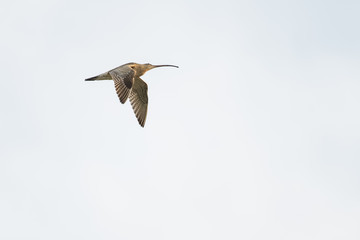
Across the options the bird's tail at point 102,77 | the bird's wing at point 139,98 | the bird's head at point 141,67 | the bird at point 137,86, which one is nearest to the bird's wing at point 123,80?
the bird at point 137,86

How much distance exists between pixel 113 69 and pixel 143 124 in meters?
3.00

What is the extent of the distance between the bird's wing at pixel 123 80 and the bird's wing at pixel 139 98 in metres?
1.73

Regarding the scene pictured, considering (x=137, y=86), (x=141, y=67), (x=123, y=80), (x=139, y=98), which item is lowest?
(x=139, y=98)

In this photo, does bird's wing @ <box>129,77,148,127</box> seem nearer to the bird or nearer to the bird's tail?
the bird

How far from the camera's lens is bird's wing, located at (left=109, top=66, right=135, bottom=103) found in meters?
29.1

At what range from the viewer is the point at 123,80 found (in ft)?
98.6

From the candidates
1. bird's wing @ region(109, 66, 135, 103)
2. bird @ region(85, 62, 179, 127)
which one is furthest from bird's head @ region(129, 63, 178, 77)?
bird's wing @ region(109, 66, 135, 103)

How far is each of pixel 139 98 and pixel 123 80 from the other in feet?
12.5

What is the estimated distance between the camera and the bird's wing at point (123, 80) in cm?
2908

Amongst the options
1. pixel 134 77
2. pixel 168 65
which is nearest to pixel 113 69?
pixel 134 77

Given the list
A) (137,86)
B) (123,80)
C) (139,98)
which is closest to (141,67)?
(137,86)

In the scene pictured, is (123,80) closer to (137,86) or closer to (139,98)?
(137,86)

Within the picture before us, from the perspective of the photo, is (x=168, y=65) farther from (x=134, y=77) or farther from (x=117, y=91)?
(x=117, y=91)

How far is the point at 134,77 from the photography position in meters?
32.8
